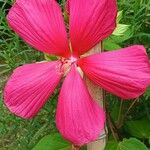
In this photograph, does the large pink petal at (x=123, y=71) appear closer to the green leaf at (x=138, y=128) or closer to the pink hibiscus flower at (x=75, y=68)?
the pink hibiscus flower at (x=75, y=68)

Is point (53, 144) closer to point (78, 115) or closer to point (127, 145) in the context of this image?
point (127, 145)

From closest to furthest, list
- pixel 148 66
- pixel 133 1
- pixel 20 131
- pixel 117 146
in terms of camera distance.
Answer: pixel 148 66 → pixel 117 146 → pixel 133 1 → pixel 20 131

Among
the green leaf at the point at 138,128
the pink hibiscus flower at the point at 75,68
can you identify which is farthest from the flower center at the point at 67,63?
the green leaf at the point at 138,128

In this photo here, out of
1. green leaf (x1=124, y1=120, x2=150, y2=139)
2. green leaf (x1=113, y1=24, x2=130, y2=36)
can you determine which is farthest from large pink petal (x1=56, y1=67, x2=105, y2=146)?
green leaf (x1=124, y1=120, x2=150, y2=139)

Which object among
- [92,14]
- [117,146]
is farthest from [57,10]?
[117,146]

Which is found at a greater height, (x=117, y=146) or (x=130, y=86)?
(x=130, y=86)

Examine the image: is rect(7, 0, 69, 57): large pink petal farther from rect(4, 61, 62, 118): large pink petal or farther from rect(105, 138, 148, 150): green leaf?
rect(105, 138, 148, 150): green leaf

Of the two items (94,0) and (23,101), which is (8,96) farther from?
(94,0)
